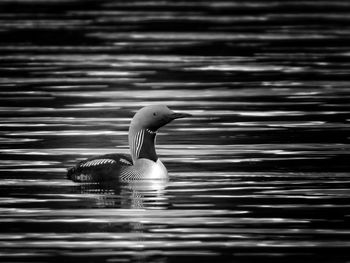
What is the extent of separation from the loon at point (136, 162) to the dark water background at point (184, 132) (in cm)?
21

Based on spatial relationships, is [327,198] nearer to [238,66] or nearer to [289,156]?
[289,156]

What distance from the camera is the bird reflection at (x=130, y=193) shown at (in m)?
15.8

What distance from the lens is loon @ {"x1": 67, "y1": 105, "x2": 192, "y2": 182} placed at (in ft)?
56.6

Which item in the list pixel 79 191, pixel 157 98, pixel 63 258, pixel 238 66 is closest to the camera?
pixel 63 258

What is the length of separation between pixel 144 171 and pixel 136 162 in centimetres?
19

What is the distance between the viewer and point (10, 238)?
1384cm

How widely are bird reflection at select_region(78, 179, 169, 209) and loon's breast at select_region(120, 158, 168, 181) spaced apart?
0.19 feet

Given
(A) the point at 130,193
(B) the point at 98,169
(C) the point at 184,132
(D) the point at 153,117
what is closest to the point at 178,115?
(D) the point at 153,117

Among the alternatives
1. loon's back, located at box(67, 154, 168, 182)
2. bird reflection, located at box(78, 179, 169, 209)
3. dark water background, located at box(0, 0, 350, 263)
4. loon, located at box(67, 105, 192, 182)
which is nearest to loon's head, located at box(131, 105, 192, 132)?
loon, located at box(67, 105, 192, 182)

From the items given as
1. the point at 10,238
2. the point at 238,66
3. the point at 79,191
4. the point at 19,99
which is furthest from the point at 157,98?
the point at 10,238

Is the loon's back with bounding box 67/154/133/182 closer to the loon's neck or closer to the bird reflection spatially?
the bird reflection

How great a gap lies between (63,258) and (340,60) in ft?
58.7

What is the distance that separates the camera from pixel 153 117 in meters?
18.0

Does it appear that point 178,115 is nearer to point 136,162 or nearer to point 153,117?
point 153,117
